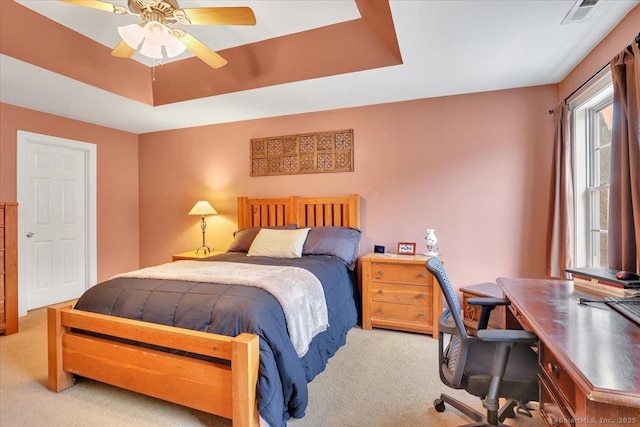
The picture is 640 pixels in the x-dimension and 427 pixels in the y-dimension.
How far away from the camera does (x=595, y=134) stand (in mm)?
2465

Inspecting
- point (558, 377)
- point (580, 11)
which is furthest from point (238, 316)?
point (580, 11)

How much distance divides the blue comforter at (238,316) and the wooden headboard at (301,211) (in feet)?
5.01

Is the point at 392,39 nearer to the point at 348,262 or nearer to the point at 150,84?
the point at 348,262

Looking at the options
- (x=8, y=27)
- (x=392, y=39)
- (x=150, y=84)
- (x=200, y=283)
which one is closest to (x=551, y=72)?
(x=392, y=39)

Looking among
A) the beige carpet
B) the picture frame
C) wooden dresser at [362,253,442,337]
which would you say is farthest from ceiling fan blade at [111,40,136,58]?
the picture frame

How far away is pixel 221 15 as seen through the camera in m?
1.81

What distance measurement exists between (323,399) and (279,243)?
1503mm

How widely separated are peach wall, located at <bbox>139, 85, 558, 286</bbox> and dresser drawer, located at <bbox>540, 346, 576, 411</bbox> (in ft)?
7.07

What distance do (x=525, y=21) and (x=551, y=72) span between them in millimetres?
1004

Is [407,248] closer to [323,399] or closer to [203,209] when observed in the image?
[323,399]

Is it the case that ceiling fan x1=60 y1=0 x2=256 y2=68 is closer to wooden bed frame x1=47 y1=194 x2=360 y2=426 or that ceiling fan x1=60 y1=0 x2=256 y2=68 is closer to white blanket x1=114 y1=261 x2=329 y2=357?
white blanket x1=114 y1=261 x2=329 y2=357

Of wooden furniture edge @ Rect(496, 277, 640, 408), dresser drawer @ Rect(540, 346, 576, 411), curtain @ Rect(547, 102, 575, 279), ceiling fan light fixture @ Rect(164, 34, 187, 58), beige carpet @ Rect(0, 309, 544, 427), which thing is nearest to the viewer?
wooden furniture edge @ Rect(496, 277, 640, 408)

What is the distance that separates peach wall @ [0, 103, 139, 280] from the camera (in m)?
3.62

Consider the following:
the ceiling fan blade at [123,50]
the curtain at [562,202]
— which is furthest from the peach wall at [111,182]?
the curtain at [562,202]
